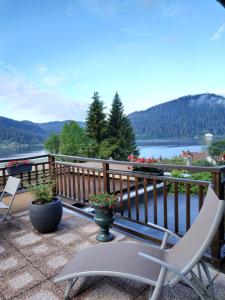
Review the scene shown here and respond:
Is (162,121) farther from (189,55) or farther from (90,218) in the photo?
(90,218)

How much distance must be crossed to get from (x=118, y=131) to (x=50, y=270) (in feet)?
86.1

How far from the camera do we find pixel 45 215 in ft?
10.7

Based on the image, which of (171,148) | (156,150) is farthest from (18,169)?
(171,148)

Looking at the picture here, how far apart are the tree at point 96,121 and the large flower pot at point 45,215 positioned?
23742 millimetres

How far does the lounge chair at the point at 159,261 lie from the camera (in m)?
1.50

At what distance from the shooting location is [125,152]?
93.9 ft

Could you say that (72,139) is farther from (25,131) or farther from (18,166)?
(18,166)

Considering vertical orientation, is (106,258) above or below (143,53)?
below

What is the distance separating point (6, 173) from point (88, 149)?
67.6ft

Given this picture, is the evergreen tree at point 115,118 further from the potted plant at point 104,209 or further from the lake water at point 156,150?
the potted plant at point 104,209

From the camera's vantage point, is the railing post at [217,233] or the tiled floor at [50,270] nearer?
the tiled floor at [50,270]

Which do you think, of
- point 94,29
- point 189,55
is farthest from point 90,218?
point 189,55

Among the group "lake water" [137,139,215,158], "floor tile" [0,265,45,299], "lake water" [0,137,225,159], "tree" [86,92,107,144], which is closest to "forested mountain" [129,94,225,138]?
"lake water" [137,139,215,158]

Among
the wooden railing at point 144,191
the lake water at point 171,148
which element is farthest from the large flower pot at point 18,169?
the lake water at point 171,148
